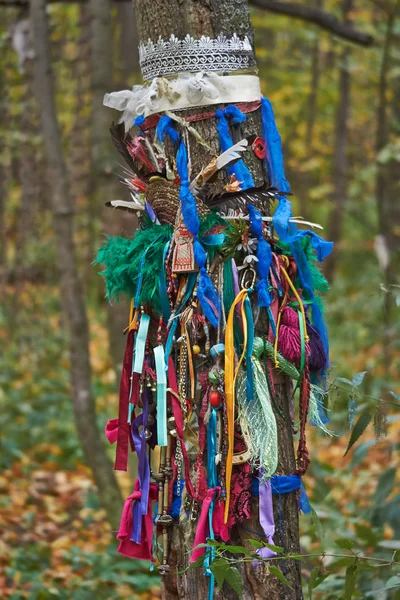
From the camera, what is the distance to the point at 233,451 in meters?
2.18

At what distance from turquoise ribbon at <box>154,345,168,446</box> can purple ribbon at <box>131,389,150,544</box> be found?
14 centimetres

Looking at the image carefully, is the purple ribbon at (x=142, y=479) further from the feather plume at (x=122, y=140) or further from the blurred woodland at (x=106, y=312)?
the feather plume at (x=122, y=140)

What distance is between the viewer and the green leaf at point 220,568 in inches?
77.8

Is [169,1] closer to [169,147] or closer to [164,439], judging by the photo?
[169,147]

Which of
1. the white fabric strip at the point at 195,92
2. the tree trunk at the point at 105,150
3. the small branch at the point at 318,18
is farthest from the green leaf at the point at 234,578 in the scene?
the small branch at the point at 318,18

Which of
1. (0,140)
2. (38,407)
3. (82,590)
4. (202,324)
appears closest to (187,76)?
(202,324)

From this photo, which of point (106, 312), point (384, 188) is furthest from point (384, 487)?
point (384, 188)

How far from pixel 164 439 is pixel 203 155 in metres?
0.84

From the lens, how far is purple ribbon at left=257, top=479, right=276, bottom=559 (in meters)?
2.15

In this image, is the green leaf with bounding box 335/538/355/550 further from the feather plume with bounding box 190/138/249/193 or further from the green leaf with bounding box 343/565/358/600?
the feather plume with bounding box 190/138/249/193

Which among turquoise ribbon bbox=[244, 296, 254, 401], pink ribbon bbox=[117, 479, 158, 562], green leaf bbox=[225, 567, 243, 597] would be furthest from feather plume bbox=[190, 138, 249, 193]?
green leaf bbox=[225, 567, 243, 597]

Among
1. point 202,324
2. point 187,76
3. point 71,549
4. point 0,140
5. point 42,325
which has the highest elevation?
point 0,140

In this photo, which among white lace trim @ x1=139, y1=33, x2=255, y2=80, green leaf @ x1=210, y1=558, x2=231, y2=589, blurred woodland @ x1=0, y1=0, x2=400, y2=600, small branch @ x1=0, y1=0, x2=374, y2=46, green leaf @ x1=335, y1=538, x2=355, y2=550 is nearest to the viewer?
green leaf @ x1=210, y1=558, x2=231, y2=589

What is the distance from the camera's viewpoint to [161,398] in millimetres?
2199
